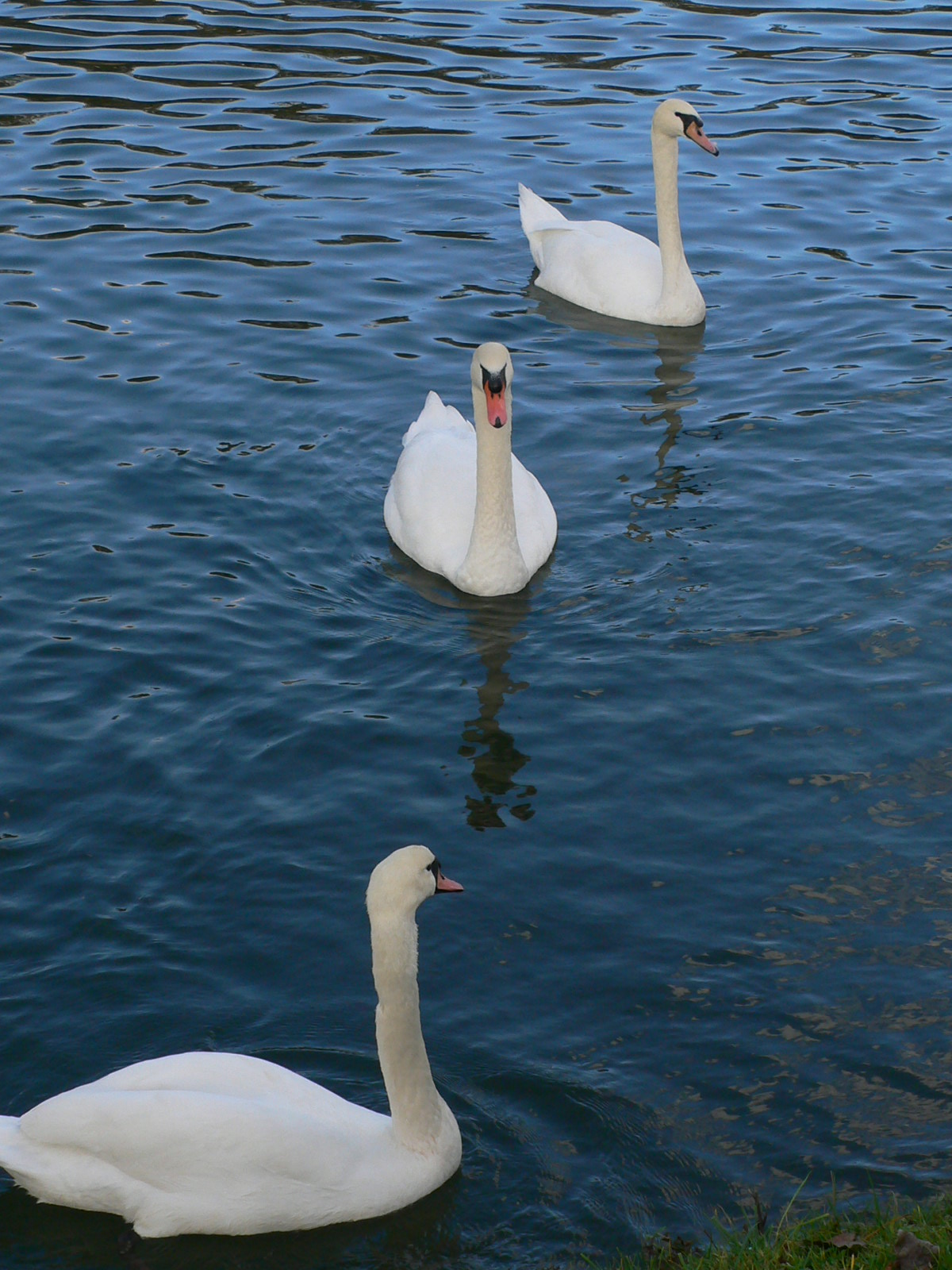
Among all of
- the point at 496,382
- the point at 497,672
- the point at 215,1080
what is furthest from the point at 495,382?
the point at 215,1080

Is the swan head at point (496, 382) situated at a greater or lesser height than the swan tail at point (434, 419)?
greater

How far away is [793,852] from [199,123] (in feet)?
47.1

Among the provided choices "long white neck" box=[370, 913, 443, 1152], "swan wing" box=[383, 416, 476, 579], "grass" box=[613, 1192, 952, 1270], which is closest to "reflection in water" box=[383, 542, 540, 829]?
"swan wing" box=[383, 416, 476, 579]

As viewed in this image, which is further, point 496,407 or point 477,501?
point 477,501

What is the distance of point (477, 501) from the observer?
438 inches

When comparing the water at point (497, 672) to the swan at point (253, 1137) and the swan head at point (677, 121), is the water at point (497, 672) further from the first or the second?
the swan head at point (677, 121)

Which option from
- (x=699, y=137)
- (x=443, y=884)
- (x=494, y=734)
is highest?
(x=699, y=137)

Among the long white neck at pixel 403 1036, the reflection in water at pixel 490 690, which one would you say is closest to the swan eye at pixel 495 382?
the reflection in water at pixel 490 690

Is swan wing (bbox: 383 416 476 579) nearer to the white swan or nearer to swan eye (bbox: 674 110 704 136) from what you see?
the white swan

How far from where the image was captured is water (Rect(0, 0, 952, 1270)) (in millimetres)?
7145

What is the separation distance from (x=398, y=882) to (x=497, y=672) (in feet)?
12.7

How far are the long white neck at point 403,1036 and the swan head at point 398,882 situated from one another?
0.11 ft

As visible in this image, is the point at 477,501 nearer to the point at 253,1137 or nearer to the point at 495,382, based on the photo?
the point at 495,382

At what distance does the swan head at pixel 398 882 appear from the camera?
6445mm
